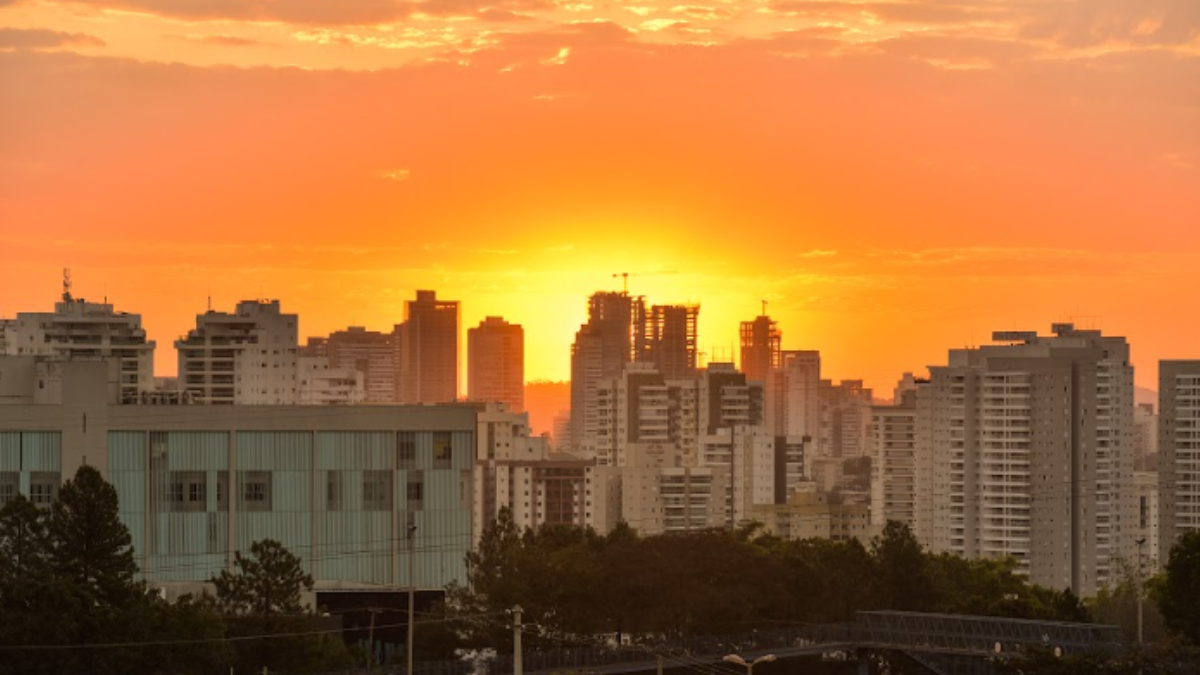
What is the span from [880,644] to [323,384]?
97.8 metres

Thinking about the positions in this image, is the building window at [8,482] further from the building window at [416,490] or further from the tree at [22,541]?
the tree at [22,541]

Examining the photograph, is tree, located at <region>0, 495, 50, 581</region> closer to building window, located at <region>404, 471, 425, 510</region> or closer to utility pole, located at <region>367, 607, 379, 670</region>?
utility pole, located at <region>367, 607, 379, 670</region>

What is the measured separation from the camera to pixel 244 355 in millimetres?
136250

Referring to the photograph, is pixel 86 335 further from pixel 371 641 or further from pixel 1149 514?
pixel 371 641

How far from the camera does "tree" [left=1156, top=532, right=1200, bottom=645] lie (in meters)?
49.3

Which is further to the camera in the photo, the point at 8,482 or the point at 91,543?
the point at 8,482

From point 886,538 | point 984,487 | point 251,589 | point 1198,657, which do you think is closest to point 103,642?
point 251,589

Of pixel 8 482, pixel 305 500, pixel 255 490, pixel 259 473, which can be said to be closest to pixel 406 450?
pixel 305 500

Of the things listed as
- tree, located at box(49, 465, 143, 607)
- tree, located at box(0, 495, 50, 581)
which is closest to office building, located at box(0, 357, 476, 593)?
tree, located at box(0, 495, 50, 581)

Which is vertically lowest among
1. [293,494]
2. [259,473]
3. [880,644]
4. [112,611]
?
[880,644]

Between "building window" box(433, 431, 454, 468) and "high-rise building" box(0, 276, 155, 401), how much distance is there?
5528 cm

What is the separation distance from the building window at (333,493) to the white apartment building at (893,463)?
7250 cm

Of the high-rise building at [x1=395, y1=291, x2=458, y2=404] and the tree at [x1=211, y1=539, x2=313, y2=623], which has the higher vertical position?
the high-rise building at [x1=395, y1=291, x2=458, y2=404]

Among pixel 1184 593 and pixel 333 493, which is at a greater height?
pixel 333 493
